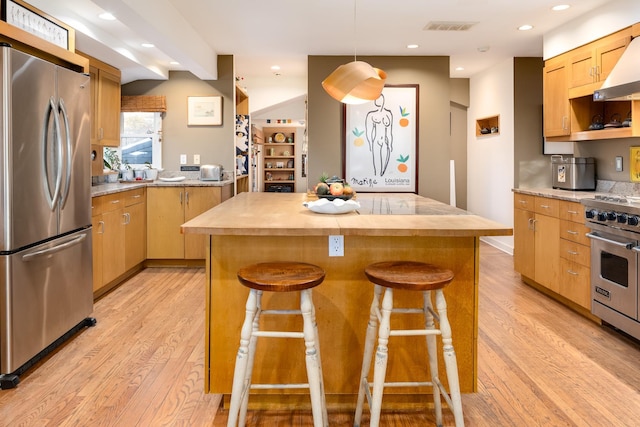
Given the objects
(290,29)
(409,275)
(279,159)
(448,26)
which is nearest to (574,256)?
(448,26)

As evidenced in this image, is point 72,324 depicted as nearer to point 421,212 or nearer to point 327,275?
point 327,275

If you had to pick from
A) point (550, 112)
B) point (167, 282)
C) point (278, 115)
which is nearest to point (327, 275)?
point (167, 282)

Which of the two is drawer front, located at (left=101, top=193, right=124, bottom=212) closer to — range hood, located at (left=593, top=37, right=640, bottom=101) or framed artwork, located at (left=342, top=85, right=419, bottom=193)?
framed artwork, located at (left=342, top=85, right=419, bottom=193)

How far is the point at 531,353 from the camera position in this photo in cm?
298

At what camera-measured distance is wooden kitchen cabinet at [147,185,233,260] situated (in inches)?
208

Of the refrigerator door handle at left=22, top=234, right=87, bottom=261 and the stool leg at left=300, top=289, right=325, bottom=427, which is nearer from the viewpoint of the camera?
the stool leg at left=300, top=289, right=325, bottom=427

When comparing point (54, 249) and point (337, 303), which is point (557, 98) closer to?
point (337, 303)

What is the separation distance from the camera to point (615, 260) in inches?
127

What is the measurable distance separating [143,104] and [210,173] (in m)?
1.21

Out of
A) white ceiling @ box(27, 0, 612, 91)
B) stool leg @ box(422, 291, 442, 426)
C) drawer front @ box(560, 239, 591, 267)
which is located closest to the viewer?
stool leg @ box(422, 291, 442, 426)

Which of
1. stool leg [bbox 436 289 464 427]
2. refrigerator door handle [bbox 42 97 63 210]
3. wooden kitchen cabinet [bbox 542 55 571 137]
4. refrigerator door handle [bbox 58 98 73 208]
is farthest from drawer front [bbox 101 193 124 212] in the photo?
wooden kitchen cabinet [bbox 542 55 571 137]

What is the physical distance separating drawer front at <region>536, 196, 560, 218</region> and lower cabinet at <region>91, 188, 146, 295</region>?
12.2 ft

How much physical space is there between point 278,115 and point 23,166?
29.8 feet

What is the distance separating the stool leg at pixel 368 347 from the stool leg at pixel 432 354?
21 centimetres
